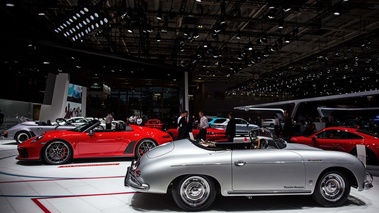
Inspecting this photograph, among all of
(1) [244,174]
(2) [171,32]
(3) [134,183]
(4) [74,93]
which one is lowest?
(3) [134,183]

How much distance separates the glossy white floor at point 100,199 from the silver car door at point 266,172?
0.32m

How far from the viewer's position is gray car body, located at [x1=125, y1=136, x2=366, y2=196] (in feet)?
11.1

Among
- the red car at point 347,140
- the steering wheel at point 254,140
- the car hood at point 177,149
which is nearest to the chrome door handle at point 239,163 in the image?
the car hood at point 177,149

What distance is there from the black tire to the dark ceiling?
846cm

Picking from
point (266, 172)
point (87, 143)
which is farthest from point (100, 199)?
point (87, 143)

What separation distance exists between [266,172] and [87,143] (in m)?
4.77

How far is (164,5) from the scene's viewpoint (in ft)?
41.6

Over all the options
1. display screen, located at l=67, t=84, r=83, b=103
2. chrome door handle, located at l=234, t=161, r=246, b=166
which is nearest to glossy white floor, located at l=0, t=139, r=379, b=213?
chrome door handle, located at l=234, t=161, r=246, b=166

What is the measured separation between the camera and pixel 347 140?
7062 mm

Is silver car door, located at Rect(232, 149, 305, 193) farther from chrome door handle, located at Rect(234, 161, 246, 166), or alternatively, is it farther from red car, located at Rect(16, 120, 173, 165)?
red car, located at Rect(16, 120, 173, 165)

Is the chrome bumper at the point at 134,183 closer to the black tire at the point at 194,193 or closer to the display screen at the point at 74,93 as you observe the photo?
the black tire at the point at 194,193

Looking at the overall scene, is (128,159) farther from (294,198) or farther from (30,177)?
(294,198)

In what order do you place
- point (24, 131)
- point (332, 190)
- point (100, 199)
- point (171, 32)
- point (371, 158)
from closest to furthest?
point (332, 190)
point (100, 199)
point (371, 158)
point (24, 131)
point (171, 32)

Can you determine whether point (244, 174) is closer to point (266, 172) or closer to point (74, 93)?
point (266, 172)
